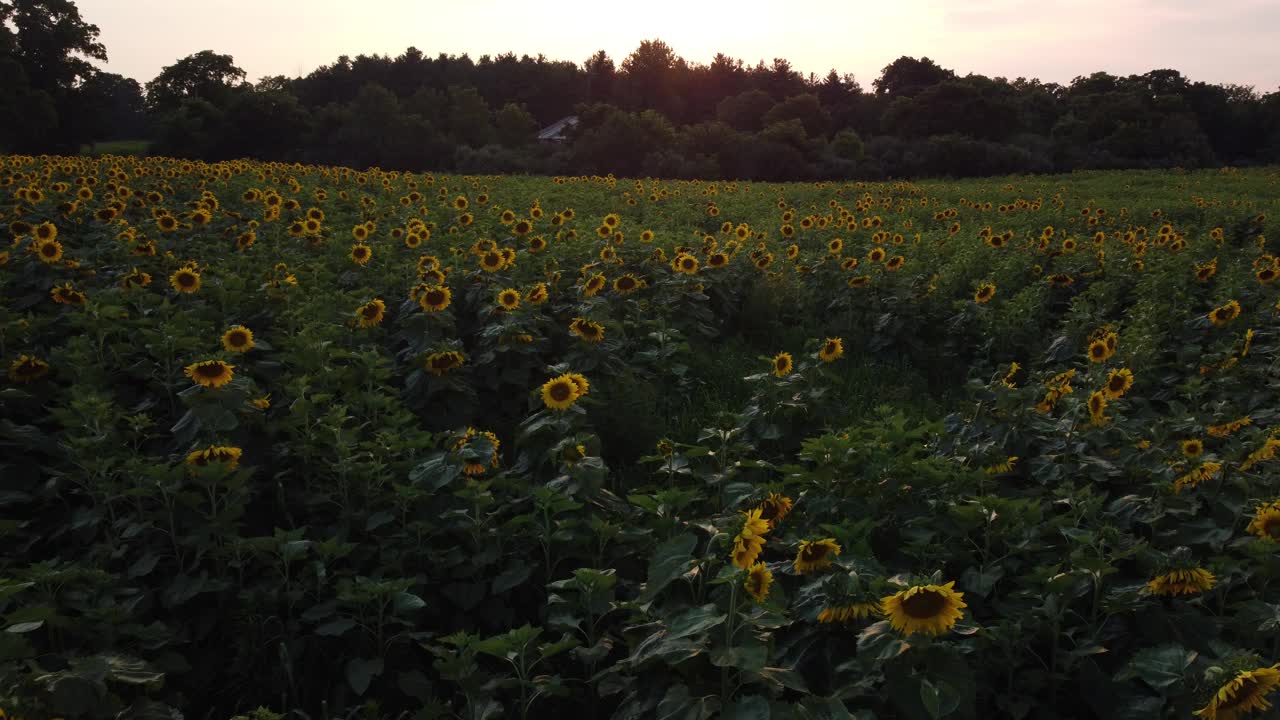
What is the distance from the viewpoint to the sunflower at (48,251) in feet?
16.5

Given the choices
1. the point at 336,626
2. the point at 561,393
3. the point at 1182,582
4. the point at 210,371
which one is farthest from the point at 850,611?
the point at 210,371

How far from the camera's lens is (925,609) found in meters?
1.80

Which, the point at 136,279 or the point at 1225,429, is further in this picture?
the point at 136,279

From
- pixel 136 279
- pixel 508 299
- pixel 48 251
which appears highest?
pixel 48 251

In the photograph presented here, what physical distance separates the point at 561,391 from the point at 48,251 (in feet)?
12.9

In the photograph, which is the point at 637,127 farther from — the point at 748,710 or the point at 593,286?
the point at 748,710

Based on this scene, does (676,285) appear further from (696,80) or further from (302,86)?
(302,86)

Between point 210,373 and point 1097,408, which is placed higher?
point 210,373

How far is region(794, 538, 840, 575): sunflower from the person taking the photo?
85.9 inches

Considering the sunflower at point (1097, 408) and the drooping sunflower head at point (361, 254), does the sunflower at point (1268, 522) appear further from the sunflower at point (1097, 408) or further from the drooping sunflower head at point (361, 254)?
the drooping sunflower head at point (361, 254)

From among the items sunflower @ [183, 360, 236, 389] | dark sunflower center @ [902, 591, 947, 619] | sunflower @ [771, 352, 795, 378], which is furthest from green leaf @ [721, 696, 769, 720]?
sunflower @ [183, 360, 236, 389]

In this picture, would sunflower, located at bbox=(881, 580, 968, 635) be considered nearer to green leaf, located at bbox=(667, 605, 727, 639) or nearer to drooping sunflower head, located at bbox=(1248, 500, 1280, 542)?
green leaf, located at bbox=(667, 605, 727, 639)

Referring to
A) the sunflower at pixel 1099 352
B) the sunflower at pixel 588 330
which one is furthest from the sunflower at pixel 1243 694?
the sunflower at pixel 588 330

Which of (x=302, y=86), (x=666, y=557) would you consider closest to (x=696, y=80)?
(x=302, y=86)
